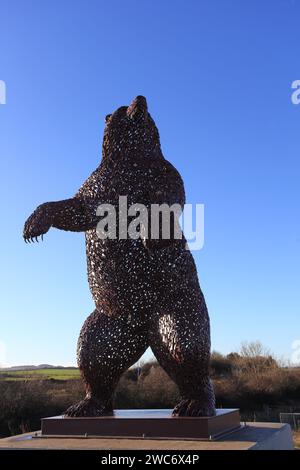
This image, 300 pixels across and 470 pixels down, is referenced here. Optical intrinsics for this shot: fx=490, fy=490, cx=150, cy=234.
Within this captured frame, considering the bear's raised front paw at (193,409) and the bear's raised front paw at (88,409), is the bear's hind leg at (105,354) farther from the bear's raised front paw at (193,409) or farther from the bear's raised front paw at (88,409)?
the bear's raised front paw at (193,409)

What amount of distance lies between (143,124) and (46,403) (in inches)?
419

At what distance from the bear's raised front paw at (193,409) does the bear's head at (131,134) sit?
2504 millimetres

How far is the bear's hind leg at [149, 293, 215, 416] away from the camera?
4434mm

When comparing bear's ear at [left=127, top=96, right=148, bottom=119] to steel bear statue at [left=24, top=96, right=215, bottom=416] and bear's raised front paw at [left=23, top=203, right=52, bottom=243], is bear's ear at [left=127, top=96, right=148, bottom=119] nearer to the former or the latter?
steel bear statue at [left=24, top=96, right=215, bottom=416]

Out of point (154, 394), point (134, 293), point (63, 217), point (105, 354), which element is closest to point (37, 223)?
point (63, 217)

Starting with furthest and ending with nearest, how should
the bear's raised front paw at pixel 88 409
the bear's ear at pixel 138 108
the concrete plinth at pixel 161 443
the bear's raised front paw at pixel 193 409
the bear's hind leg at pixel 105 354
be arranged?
the bear's ear at pixel 138 108, the bear's hind leg at pixel 105 354, the bear's raised front paw at pixel 88 409, the bear's raised front paw at pixel 193 409, the concrete plinth at pixel 161 443

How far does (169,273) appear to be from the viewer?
4.76 metres

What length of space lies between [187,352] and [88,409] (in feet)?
3.79

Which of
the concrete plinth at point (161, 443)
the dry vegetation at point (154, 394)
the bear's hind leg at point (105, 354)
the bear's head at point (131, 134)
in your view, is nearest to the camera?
the concrete plinth at point (161, 443)

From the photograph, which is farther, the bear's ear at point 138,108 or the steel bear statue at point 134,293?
the bear's ear at point 138,108

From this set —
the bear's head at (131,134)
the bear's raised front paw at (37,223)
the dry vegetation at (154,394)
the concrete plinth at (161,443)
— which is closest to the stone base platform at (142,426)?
the concrete plinth at (161,443)

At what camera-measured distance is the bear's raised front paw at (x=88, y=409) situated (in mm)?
4680
